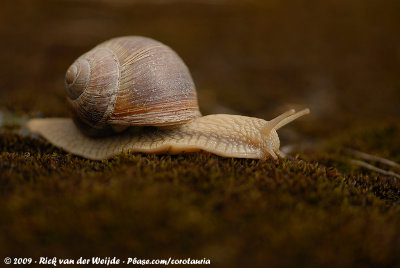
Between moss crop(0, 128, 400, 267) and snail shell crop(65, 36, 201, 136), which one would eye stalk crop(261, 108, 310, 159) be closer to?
moss crop(0, 128, 400, 267)

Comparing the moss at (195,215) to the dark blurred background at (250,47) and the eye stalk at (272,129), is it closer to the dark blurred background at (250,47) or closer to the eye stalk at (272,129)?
the eye stalk at (272,129)

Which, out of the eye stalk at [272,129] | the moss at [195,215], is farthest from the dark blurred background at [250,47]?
the moss at [195,215]

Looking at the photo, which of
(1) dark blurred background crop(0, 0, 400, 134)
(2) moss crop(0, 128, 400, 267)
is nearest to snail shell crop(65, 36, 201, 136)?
(2) moss crop(0, 128, 400, 267)

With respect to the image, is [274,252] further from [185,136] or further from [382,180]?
[382,180]

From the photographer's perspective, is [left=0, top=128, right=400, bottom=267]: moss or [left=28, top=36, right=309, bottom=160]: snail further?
[left=28, top=36, right=309, bottom=160]: snail

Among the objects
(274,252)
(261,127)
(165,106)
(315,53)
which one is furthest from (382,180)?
(315,53)
